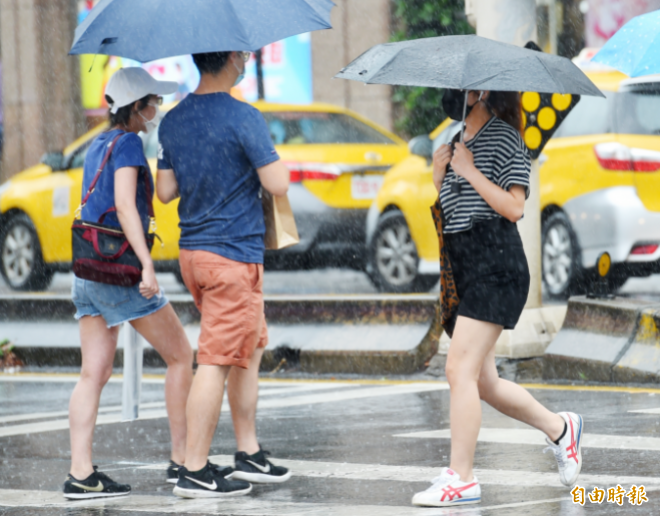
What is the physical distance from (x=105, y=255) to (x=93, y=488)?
98 centimetres

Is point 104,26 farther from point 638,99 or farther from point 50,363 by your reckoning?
point 638,99

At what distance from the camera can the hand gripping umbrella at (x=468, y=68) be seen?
4.93 m

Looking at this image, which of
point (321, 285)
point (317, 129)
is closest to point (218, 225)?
point (317, 129)

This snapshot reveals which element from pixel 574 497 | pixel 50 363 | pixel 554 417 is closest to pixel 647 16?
pixel 554 417

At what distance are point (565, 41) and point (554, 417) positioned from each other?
2154 centimetres

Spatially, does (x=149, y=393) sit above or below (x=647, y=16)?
below

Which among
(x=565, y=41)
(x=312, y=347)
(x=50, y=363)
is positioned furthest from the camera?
(x=565, y=41)

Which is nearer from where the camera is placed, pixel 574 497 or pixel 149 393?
pixel 574 497

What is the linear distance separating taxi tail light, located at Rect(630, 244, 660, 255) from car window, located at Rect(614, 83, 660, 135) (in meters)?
0.98

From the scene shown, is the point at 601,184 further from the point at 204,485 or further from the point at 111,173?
the point at 204,485

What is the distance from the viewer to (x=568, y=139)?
11773mm

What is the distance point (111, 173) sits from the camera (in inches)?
220

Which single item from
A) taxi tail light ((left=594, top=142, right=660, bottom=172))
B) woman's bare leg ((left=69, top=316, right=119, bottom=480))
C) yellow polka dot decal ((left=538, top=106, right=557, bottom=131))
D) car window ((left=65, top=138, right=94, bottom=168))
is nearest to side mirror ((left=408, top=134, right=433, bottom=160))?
taxi tail light ((left=594, top=142, right=660, bottom=172))

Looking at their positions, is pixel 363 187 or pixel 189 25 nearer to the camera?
Answer: pixel 189 25
